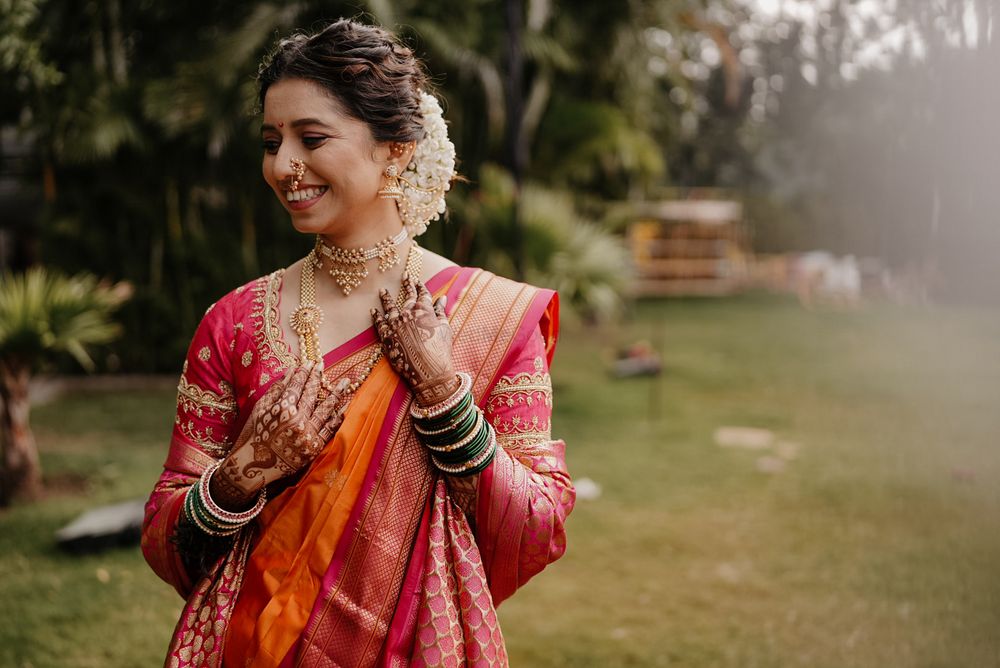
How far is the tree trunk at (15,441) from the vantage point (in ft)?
17.6

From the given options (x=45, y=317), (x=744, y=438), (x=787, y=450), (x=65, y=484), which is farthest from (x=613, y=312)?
(x=45, y=317)

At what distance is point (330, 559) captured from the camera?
158 cm

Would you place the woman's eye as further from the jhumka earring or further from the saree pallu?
the saree pallu

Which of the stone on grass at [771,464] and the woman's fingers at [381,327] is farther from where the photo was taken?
the stone on grass at [771,464]

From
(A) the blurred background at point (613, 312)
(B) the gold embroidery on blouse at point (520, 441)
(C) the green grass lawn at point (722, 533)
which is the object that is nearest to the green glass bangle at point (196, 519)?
(B) the gold embroidery on blouse at point (520, 441)

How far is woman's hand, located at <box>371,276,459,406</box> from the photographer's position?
Result: 152cm

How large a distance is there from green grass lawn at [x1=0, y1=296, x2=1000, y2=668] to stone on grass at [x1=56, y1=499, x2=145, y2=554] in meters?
0.08

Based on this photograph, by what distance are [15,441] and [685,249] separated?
599 inches

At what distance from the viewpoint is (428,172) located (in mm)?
1806

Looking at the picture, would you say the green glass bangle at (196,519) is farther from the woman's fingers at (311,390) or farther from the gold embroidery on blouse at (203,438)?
the woman's fingers at (311,390)

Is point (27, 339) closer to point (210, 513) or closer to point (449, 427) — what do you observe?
point (210, 513)

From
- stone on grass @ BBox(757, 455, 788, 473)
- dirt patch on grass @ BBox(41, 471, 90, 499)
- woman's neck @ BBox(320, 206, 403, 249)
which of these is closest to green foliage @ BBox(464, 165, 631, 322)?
stone on grass @ BBox(757, 455, 788, 473)

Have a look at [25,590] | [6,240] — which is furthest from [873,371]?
[6,240]

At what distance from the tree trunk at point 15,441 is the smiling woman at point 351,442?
4.32 m
